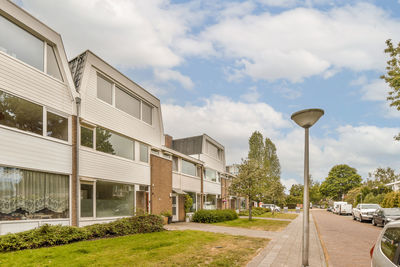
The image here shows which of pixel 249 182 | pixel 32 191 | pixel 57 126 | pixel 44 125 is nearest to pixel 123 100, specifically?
pixel 57 126

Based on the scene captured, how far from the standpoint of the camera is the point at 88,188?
1398cm

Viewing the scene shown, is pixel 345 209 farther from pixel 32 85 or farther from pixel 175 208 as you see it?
pixel 32 85

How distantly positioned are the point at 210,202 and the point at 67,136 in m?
22.1

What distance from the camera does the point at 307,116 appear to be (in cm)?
727

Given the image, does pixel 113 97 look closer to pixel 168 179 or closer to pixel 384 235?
pixel 168 179

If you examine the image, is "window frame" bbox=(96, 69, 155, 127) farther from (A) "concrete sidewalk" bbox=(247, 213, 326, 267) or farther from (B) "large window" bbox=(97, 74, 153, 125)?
(A) "concrete sidewalk" bbox=(247, 213, 326, 267)

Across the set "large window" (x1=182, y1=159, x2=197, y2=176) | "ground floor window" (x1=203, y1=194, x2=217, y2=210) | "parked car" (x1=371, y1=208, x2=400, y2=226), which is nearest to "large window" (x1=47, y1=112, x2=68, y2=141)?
"large window" (x1=182, y1=159, x2=197, y2=176)

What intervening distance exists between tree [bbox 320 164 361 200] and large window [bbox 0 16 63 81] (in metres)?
88.5

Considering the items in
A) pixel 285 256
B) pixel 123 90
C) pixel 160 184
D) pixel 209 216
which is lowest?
pixel 209 216

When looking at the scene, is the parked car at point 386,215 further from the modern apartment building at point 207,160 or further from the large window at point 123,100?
the large window at point 123,100

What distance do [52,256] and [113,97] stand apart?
393 inches

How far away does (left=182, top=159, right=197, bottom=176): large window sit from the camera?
26.2 m

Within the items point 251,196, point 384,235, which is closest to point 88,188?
point 384,235

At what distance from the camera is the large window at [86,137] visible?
14.0 metres
